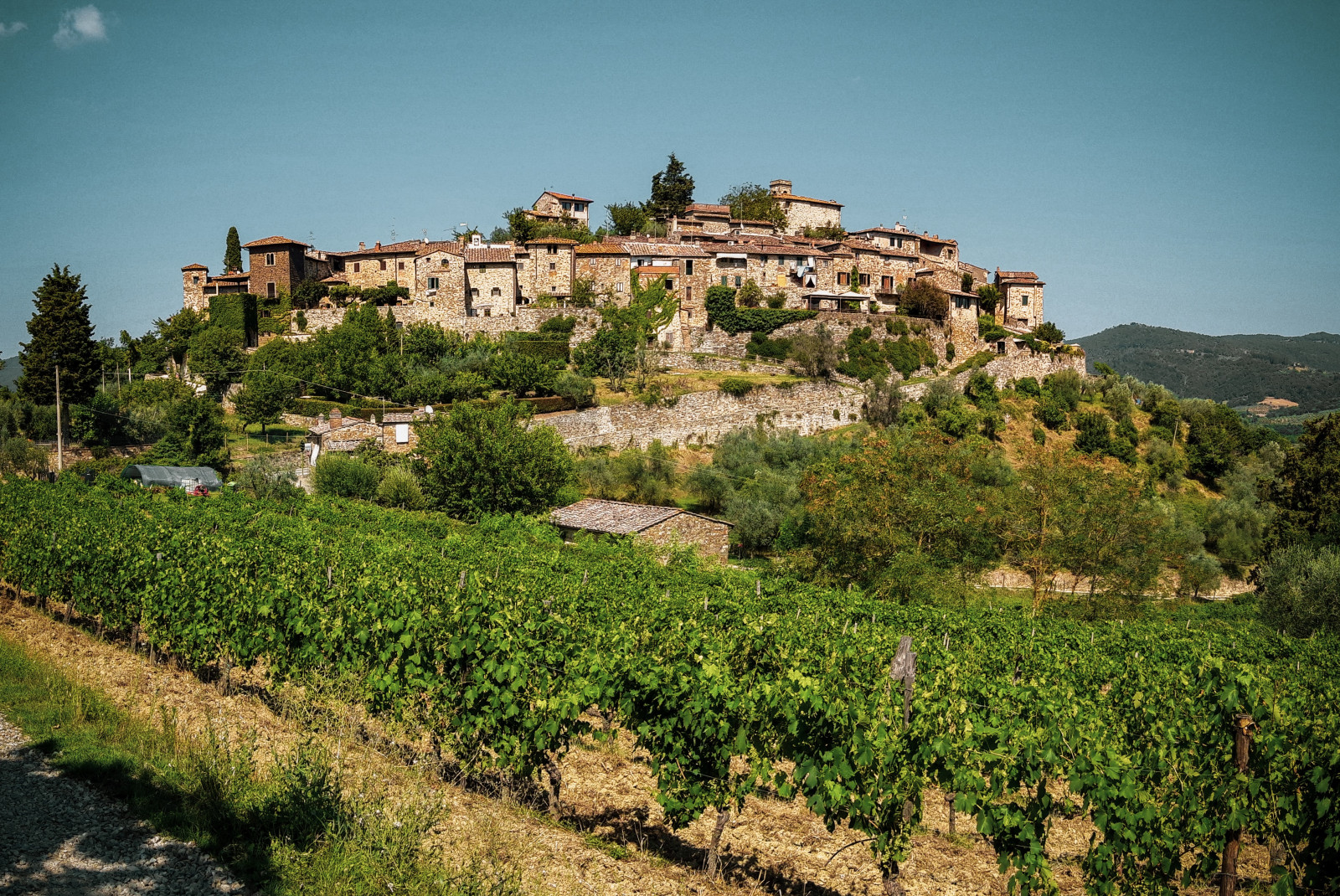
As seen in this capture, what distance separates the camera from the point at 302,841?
6648 mm

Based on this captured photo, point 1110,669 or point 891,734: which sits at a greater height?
point 891,734

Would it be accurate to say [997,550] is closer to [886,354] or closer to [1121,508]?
[1121,508]

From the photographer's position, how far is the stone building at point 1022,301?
58.7 meters

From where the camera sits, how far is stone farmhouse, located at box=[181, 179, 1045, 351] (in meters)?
49.3

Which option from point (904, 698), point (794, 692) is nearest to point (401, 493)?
point (794, 692)

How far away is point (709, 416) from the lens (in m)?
41.3

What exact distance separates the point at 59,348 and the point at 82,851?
35253 mm

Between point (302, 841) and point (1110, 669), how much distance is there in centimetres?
963

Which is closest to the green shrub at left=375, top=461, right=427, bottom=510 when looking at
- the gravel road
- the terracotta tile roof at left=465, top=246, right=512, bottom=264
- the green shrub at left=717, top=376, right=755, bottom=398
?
the green shrub at left=717, top=376, right=755, bottom=398

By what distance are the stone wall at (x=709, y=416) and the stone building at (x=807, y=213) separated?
2516cm

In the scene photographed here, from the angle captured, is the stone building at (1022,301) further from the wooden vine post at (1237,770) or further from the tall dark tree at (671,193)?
the wooden vine post at (1237,770)

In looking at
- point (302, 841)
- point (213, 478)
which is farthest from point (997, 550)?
point (213, 478)

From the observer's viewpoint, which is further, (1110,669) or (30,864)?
(1110,669)

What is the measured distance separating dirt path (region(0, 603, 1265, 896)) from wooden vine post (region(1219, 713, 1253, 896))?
5.38 ft
